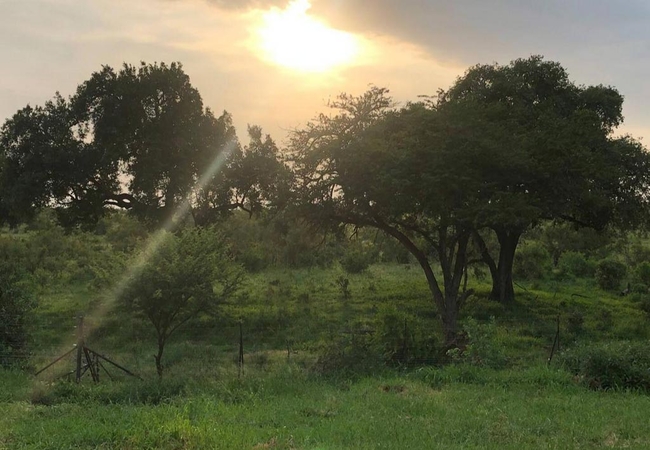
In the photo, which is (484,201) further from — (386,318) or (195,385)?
(195,385)

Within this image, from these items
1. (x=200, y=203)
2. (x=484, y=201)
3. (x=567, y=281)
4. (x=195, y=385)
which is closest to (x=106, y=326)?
(x=200, y=203)

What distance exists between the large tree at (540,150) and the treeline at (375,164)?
0.22 feet

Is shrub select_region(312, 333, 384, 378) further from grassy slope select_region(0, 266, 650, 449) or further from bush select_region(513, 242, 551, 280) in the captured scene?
bush select_region(513, 242, 551, 280)

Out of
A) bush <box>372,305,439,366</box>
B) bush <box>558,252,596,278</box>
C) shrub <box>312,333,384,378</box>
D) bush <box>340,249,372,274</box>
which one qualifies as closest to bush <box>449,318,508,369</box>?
bush <box>372,305,439,366</box>

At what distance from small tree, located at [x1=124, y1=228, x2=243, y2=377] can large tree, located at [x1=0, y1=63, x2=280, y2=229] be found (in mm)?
10236

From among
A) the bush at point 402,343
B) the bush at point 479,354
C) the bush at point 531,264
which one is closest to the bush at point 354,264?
the bush at point 531,264

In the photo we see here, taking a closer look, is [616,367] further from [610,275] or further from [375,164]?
→ [610,275]

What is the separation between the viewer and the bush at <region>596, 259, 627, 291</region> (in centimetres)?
3422

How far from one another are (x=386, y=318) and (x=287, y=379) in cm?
363

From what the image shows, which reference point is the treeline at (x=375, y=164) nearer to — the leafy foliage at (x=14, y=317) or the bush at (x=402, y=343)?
the bush at (x=402, y=343)

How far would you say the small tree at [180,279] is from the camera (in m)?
14.4

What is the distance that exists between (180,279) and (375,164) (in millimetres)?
8116

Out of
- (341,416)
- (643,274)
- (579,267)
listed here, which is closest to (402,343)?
(341,416)

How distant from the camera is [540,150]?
18.7 m
